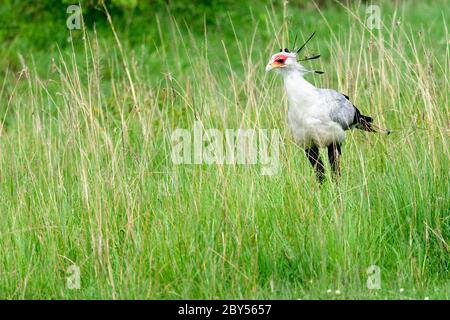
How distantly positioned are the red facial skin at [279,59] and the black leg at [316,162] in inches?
26.9

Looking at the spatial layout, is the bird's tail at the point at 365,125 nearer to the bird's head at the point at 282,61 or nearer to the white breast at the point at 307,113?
the white breast at the point at 307,113

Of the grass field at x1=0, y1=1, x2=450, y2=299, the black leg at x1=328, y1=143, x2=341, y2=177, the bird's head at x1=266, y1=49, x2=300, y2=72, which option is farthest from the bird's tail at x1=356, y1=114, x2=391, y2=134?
the bird's head at x1=266, y1=49, x2=300, y2=72

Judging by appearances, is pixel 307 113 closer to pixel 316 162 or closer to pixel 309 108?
pixel 309 108

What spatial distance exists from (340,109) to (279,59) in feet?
1.71

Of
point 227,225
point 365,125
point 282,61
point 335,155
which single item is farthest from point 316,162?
point 227,225

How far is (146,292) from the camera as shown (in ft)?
17.4

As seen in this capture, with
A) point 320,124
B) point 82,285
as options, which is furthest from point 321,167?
point 82,285

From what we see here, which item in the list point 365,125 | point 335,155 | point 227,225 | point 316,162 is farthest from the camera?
point 365,125

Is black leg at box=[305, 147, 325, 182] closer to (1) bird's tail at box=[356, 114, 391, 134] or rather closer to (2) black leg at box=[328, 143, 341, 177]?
(2) black leg at box=[328, 143, 341, 177]

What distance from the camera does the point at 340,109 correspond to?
248 inches

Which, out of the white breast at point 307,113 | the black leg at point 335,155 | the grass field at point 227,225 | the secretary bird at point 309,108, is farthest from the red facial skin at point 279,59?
the black leg at point 335,155

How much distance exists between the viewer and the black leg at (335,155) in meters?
6.43
